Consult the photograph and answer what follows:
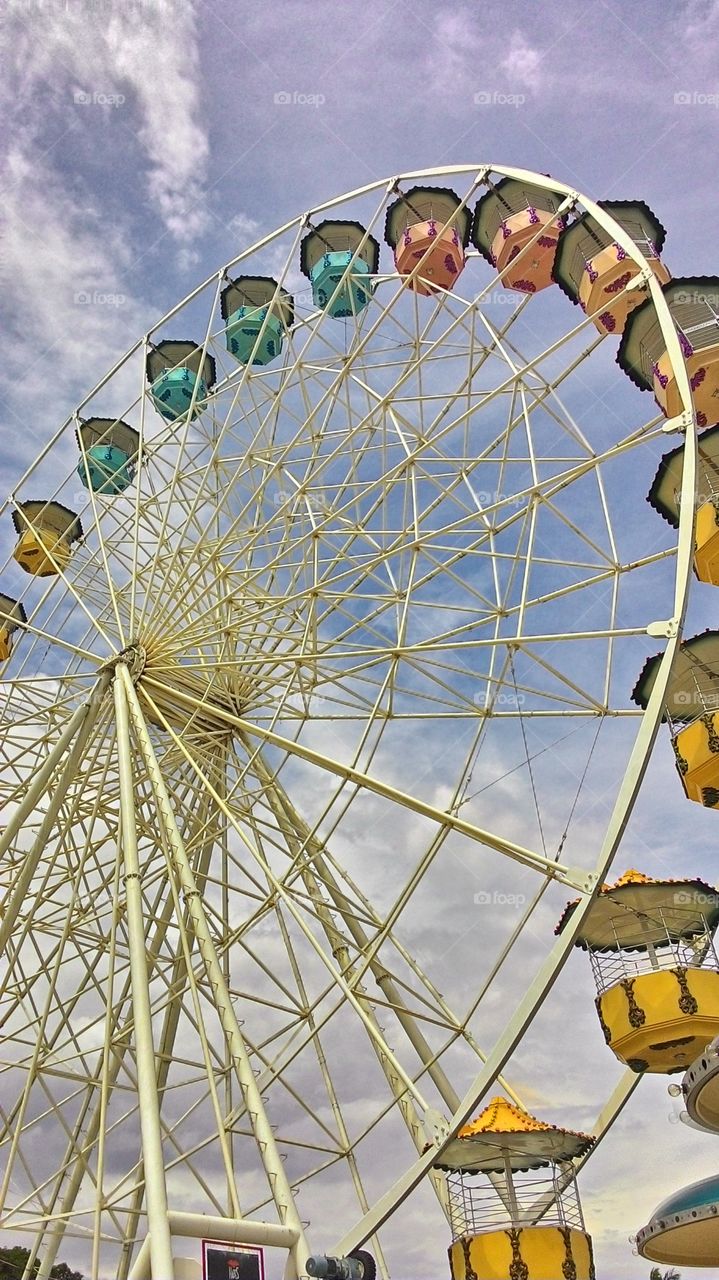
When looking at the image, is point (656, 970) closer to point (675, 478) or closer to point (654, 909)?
point (654, 909)

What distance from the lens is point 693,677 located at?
1661 centimetres

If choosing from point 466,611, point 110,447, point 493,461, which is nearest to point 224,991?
point 466,611

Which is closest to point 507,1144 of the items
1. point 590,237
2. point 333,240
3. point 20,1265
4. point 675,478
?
point 675,478

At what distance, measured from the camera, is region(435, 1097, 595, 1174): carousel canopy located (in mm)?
13195

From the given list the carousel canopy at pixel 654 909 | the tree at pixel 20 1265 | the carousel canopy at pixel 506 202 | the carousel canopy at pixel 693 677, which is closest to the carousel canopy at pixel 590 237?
the carousel canopy at pixel 506 202

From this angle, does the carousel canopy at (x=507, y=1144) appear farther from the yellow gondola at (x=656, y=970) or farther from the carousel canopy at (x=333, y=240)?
the carousel canopy at (x=333, y=240)

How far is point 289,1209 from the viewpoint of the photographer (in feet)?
36.5

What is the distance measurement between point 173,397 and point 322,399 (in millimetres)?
4750

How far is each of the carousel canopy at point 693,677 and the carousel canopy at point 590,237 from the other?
6436mm

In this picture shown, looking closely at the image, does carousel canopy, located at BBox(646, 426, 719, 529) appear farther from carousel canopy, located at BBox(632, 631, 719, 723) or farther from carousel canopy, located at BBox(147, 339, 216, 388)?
carousel canopy, located at BBox(147, 339, 216, 388)

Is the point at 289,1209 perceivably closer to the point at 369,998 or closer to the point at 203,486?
the point at 369,998

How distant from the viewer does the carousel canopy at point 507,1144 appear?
13195 millimetres

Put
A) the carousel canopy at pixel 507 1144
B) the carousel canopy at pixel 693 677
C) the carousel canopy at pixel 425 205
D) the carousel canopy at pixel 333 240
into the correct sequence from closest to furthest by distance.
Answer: the carousel canopy at pixel 507 1144 < the carousel canopy at pixel 693 677 < the carousel canopy at pixel 425 205 < the carousel canopy at pixel 333 240

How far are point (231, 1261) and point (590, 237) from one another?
52.4 feet
